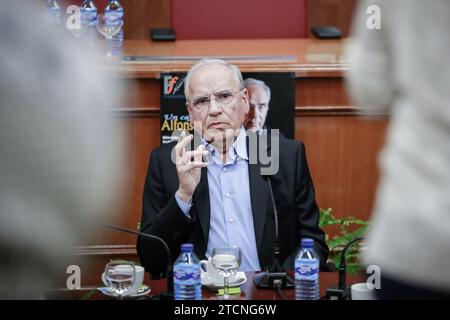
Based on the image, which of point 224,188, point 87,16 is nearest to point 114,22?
point 87,16

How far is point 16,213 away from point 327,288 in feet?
5.46

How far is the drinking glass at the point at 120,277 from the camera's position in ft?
7.84

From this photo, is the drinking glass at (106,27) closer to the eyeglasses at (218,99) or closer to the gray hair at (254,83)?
the gray hair at (254,83)

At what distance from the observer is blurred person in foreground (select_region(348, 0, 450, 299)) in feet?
4.58

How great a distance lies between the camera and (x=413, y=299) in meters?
1.45

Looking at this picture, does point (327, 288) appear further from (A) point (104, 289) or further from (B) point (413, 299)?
(B) point (413, 299)

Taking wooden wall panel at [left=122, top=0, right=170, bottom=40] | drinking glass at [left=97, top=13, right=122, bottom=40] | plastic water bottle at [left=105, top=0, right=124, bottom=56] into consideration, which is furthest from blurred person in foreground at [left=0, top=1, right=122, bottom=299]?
wooden wall panel at [left=122, top=0, right=170, bottom=40]

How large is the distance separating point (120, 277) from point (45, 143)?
5.00 feet

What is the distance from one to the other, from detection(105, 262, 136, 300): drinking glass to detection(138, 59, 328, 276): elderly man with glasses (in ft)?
1.82

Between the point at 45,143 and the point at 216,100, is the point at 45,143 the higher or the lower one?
the higher one

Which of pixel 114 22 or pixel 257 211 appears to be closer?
pixel 257 211

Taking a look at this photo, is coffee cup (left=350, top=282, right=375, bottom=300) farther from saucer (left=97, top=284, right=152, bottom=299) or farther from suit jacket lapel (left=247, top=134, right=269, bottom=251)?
suit jacket lapel (left=247, top=134, right=269, bottom=251)

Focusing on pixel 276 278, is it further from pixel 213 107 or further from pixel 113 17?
pixel 113 17

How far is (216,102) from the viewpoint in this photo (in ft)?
10.4
